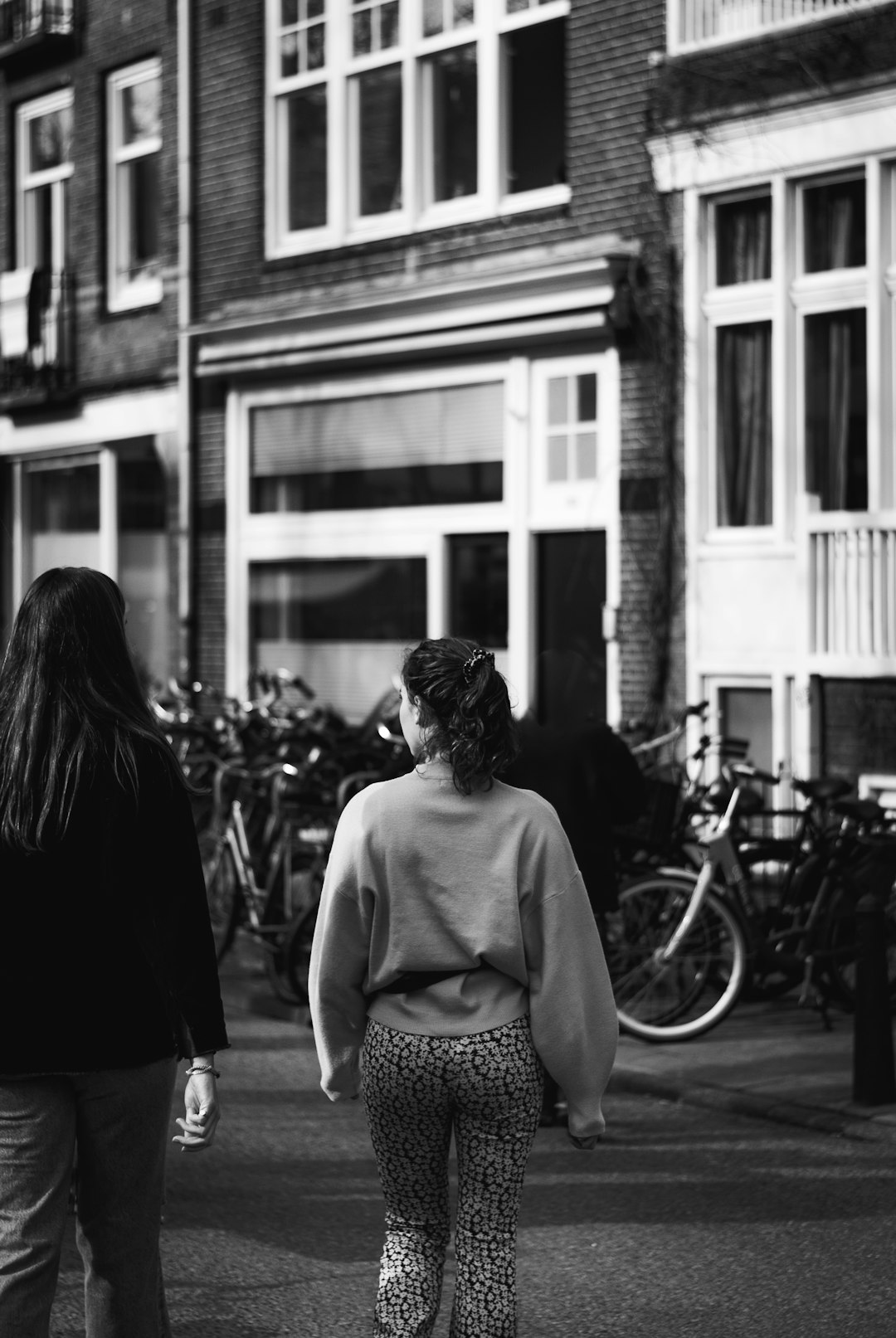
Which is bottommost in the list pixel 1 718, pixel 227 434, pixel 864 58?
pixel 1 718

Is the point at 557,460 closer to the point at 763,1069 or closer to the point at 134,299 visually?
the point at 134,299

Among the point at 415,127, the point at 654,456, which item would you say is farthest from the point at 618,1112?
the point at 415,127

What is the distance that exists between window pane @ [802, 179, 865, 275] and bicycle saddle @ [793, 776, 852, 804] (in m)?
4.26

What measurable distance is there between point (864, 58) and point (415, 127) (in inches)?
178

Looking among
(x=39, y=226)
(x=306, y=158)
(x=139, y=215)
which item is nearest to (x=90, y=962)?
(x=306, y=158)

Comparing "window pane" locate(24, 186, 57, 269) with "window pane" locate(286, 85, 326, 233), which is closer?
"window pane" locate(286, 85, 326, 233)

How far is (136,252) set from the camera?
1858 centimetres

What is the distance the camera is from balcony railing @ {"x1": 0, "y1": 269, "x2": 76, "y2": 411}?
19.1 m

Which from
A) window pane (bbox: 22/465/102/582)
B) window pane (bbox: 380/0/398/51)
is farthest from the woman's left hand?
window pane (bbox: 22/465/102/582)

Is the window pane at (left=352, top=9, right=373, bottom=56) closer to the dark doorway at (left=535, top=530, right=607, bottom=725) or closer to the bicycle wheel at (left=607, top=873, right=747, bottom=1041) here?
the dark doorway at (left=535, top=530, right=607, bottom=725)

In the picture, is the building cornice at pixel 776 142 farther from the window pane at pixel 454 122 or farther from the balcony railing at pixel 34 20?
the balcony railing at pixel 34 20

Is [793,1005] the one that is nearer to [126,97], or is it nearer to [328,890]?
[328,890]

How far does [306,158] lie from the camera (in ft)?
53.2

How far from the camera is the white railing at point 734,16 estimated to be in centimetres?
1172
